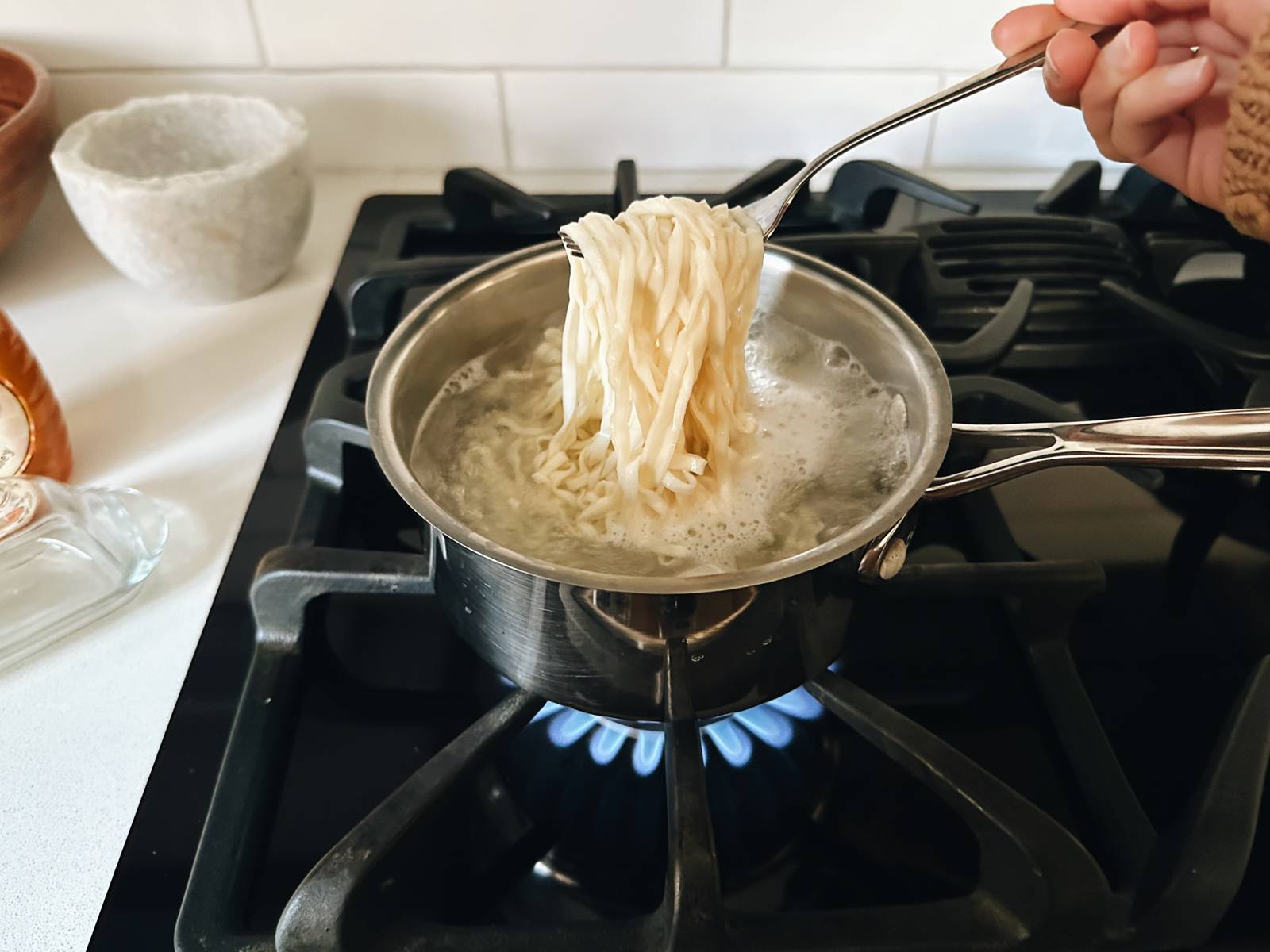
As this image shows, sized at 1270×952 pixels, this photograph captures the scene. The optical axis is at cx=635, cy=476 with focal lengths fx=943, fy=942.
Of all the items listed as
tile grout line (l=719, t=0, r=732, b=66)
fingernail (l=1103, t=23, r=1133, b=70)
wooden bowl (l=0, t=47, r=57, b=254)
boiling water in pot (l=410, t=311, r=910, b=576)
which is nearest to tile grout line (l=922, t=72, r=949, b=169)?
tile grout line (l=719, t=0, r=732, b=66)

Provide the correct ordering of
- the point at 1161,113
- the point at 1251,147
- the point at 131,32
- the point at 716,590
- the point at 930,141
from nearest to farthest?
the point at 716,590 → the point at 1251,147 → the point at 1161,113 → the point at 131,32 → the point at 930,141

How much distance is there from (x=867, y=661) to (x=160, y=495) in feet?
1.78

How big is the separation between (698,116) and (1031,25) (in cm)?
38

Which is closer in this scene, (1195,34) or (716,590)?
(716,590)

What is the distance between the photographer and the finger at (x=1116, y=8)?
721 mm

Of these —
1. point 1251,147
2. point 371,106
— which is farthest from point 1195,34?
point 371,106

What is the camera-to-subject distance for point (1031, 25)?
74 centimetres

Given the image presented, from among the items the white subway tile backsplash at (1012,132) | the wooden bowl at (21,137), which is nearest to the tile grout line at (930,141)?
the white subway tile backsplash at (1012,132)

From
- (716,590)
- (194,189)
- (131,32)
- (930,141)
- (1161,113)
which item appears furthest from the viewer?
(930,141)

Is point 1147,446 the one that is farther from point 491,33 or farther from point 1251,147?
point 491,33

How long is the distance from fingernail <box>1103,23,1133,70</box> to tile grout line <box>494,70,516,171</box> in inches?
23.2

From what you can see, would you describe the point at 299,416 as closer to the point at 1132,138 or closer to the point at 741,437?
the point at 741,437

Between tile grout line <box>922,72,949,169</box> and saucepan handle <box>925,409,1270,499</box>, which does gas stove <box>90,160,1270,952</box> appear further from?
tile grout line <box>922,72,949,169</box>

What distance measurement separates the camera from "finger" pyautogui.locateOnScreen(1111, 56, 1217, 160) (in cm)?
65
